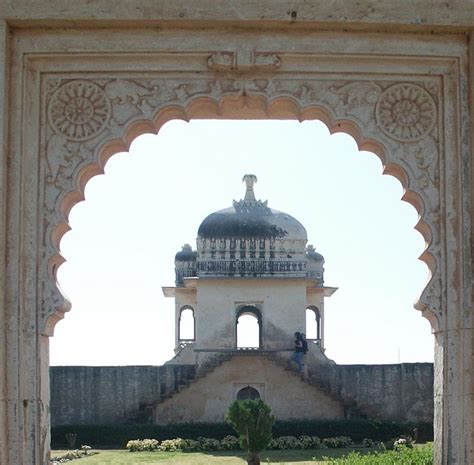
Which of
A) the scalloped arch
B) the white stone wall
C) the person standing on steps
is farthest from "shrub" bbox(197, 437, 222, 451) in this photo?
the scalloped arch

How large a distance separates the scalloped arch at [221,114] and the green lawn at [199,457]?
1309 centimetres

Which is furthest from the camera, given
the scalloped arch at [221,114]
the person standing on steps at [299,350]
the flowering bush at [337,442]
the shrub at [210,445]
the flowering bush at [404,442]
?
the person standing on steps at [299,350]

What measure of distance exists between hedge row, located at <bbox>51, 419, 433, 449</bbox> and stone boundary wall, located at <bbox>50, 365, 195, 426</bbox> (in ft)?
2.13

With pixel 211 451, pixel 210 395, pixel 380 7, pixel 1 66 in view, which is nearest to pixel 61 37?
pixel 1 66

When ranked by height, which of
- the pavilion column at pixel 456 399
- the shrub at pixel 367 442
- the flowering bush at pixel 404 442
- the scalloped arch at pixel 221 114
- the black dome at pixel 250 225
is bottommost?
the shrub at pixel 367 442

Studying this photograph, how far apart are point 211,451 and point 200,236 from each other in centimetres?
706

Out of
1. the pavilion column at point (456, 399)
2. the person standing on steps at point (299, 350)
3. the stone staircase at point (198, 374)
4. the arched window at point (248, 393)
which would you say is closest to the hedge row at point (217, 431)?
the stone staircase at point (198, 374)

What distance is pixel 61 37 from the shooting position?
5.94 meters

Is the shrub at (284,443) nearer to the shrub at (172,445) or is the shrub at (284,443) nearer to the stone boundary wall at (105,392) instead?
the shrub at (172,445)

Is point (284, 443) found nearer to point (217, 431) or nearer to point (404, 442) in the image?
point (217, 431)

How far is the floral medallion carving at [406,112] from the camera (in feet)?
19.7

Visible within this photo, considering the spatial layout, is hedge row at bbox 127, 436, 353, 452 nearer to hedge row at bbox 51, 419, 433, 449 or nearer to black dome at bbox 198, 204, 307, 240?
hedge row at bbox 51, 419, 433, 449

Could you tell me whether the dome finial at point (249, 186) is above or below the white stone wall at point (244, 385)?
above

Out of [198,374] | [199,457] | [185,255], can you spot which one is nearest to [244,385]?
[198,374]
